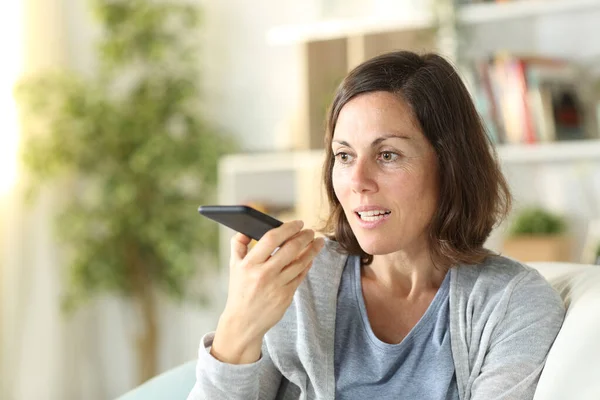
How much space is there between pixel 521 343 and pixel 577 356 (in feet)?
0.40

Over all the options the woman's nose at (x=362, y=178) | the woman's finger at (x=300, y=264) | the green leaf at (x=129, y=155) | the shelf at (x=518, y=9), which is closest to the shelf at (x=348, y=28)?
the shelf at (x=518, y=9)

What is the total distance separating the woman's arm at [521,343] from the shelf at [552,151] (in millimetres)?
1599

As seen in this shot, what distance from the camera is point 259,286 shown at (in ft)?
3.99

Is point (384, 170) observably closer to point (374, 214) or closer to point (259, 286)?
point (374, 214)

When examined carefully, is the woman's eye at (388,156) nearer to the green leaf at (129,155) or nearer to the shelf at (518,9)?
the shelf at (518,9)

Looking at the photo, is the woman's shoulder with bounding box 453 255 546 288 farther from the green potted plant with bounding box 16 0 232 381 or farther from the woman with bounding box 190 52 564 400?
the green potted plant with bounding box 16 0 232 381

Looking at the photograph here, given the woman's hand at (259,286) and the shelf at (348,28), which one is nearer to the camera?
the woman's hand at (259,286)

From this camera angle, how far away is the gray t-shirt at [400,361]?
1.31 meters

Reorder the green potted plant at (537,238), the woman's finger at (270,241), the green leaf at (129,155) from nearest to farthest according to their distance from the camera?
the woman's finger at (270,241) < the green potted plant at (537,238) < the green leaf at (129,155)

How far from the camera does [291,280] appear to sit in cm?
124

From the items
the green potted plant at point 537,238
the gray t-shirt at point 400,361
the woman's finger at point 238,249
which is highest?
the woman's finger at point 238,249

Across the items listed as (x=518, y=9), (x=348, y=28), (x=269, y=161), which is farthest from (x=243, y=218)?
(x=269, y=161)

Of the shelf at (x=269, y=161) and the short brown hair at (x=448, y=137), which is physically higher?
the short brown hair at (x=448, y=137)

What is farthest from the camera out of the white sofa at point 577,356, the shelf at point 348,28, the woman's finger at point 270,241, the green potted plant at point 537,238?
the shelf at point 348,28
